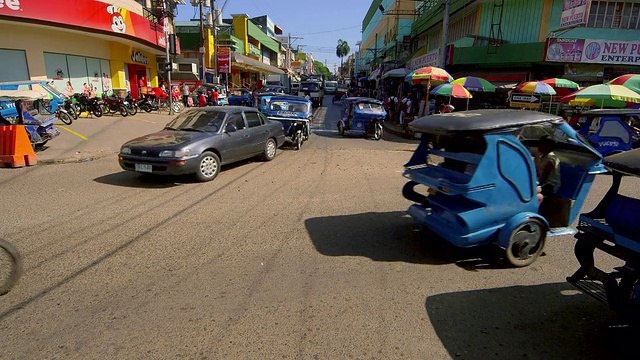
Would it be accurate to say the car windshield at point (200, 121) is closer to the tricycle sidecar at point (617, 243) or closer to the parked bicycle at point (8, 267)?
the parked bicycle at point (8, 267)

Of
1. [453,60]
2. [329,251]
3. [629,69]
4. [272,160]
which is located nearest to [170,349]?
[329,251]

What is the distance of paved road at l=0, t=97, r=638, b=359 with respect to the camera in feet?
9.05

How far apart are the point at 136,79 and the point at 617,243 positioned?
25.1 metres

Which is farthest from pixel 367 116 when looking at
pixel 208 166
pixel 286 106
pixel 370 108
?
pixel 208 166

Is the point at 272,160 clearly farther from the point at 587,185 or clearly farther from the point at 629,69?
the point at 629,69

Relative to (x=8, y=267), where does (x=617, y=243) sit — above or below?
above

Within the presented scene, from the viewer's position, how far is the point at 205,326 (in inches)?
116

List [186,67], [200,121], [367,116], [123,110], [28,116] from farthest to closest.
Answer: [186,67], [123,110], [367,116], [28,116], [200,121]

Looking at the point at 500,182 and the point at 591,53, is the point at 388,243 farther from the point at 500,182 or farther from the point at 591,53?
the point at 591,53

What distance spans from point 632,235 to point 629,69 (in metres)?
20.8

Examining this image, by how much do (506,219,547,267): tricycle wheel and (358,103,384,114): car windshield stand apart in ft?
38.0

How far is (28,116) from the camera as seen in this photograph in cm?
1025

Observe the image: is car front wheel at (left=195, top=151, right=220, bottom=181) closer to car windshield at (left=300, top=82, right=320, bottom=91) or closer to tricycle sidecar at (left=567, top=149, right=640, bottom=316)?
tricycle sidecar at (left=567, top=149, right=640, bottom=316)

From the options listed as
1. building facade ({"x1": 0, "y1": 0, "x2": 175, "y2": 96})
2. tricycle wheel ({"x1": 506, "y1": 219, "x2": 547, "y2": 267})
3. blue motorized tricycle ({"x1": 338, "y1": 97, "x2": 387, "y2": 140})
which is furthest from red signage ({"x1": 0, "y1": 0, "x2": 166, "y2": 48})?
tricycle wheel ({"x1": 506, "y1": 219, "x2": 547, "y2": 267})
